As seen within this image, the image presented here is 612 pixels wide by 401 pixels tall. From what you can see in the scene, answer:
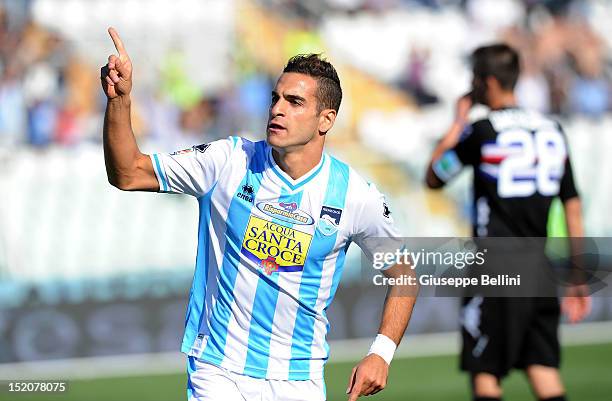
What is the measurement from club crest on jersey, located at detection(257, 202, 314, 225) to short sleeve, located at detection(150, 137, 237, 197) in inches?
9.7

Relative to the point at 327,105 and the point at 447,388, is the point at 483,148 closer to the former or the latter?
the point at 327,105

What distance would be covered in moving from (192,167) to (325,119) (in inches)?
25.3

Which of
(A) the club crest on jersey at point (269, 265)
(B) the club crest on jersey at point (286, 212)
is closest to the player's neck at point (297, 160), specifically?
(B) the club crest on jersey at point (286, 212)

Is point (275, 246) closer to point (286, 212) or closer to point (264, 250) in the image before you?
point (264, 250)

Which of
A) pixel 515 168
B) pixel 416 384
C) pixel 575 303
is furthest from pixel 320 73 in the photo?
pixel 416 384

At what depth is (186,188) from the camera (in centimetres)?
466

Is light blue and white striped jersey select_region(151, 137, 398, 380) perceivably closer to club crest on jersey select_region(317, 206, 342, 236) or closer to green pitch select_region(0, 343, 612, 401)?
club crest on jersey select_region(317, 206, 342, 236)

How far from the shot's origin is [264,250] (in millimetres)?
4633

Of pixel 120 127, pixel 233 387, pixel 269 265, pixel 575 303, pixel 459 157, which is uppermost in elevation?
pixel 459 157

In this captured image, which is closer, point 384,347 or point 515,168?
point 384,347

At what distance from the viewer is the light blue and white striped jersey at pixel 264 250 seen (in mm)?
4629

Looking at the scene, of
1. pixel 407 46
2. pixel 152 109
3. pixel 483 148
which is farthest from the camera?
pixel 407 46

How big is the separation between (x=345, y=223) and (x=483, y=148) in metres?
1.93

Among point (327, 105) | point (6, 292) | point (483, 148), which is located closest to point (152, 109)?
point (6, 292)
